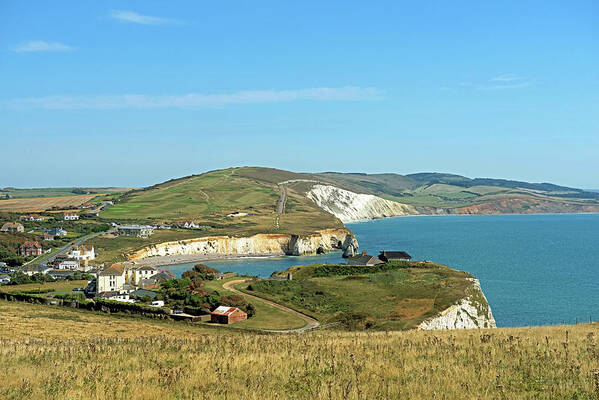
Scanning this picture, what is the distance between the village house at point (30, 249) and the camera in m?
100

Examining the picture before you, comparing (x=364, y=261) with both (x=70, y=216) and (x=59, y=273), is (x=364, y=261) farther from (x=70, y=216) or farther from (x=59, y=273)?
(x=70, y=216)

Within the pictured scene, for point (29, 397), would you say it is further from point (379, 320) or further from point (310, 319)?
point (310, 319)

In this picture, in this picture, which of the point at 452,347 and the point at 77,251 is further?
the point at 77,251

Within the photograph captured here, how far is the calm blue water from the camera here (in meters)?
62.5

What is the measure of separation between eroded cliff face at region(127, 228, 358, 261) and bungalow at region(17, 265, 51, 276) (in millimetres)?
35844

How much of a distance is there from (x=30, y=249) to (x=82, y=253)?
12017 mm

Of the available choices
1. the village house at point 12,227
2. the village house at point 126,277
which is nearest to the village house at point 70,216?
the village house at point 12,227

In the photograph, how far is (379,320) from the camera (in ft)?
142

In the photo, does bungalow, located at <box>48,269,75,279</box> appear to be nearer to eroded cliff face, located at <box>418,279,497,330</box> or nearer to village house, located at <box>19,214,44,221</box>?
eroded cliff face, located at <box>418,279,497,330</box>

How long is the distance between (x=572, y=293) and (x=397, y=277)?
87.0 feet

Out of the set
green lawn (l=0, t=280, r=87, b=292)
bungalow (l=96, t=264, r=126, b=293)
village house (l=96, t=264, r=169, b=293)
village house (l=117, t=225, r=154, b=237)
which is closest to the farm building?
village house (l=96, t=264, r=169, b=293)

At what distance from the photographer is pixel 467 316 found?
47.9 meters

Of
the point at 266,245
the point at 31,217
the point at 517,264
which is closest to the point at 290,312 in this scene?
the point at 517,264

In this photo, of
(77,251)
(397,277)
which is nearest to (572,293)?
(397,277)
